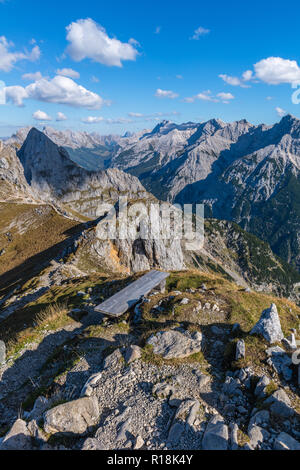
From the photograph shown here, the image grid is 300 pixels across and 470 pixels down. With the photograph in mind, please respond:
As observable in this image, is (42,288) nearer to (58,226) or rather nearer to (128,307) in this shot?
(128,307)

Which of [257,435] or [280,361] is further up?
[280,361]

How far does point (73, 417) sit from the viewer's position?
29.7ft

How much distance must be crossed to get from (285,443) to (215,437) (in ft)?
6.61

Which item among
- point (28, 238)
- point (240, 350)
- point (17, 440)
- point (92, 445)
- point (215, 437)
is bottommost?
point (28, 238)

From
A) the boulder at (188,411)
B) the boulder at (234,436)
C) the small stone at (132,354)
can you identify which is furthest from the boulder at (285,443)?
the small stone at (132,354)

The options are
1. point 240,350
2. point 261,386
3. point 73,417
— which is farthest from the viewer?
point 240,350

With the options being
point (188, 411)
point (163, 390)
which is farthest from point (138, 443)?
point (163, 390)

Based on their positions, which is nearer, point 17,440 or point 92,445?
point 92,445

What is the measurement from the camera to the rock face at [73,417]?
8.82m

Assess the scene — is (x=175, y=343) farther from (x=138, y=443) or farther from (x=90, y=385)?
(x=138, y=443)

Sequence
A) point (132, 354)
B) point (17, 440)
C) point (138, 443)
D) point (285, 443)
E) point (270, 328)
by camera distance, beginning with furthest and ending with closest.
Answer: point (270, 328) < point (132, 354) < point (17, 440) < point (138, 443) < point (285, 443)

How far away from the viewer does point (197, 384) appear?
10.5 meters

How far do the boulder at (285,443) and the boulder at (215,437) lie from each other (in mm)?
1432

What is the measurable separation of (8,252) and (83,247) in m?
29.6
